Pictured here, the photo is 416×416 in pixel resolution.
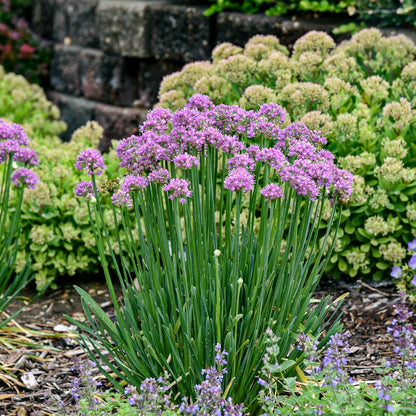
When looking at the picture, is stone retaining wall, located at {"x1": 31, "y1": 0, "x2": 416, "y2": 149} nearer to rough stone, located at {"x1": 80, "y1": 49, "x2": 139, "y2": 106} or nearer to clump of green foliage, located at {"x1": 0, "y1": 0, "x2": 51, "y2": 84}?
rough stone, located at {"x1": 80, "y1": 49, "x2": 139, "y2": 106}

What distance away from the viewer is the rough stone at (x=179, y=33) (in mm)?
5512

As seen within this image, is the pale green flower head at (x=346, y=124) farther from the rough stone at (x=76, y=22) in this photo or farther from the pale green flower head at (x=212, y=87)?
the rough stone at (x=76, y=22)

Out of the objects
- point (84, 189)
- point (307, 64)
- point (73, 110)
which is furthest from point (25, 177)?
point (73, 110)

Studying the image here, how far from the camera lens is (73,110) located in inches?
265

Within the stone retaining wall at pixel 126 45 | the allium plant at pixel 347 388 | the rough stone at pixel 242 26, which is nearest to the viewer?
the allium plant at pixel 347 388

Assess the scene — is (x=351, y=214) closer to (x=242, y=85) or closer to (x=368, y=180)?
(x=368, y=180)

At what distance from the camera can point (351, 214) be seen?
10.8 feet

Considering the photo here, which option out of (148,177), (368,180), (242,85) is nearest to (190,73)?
(242,85)

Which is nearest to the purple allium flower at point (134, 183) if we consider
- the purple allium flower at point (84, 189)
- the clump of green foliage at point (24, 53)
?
the purple allium flower at point (84, 189)

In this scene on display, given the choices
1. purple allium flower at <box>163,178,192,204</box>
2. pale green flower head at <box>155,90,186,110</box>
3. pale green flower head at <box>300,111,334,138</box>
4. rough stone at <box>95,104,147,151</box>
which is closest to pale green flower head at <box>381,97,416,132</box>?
pale green flower head at <box>300,111,334,138</box>

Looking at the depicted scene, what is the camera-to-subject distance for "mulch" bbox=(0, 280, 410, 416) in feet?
8.67

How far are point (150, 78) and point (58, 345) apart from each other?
352 centimetres

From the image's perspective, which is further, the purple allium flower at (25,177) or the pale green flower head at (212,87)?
the pale green flower head at (212,87)

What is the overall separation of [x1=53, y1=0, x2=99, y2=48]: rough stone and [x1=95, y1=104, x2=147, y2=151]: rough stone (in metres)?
0.86
